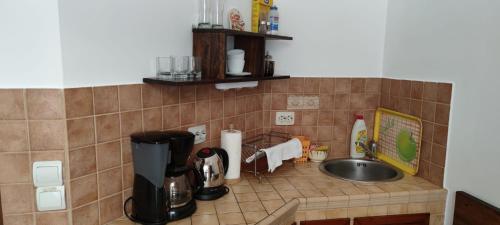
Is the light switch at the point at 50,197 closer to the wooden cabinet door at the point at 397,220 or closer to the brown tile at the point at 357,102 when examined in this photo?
the wooden cabinet door at the point at 397,220

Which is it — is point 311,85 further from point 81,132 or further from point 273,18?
point 81,132

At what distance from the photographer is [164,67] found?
1.41m

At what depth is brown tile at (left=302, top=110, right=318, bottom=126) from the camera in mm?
2057

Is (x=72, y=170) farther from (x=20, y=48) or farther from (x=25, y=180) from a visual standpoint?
(x=20, y=48)

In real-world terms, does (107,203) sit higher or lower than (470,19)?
lower

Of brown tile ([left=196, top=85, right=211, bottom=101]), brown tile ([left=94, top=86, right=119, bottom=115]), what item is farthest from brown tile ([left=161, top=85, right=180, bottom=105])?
brown tile ([left=94, top=86, right=119, bottom=115])

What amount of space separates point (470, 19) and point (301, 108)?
943 millimetres

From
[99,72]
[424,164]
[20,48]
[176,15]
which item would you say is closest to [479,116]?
[424,164]

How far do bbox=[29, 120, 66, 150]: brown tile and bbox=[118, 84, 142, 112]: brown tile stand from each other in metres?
0.23

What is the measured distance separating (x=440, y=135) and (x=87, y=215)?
160cm

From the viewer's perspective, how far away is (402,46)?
1914mm

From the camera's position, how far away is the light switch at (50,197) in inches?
45.0

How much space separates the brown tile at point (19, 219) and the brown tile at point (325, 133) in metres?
1.52

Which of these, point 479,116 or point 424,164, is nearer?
point 479,116
